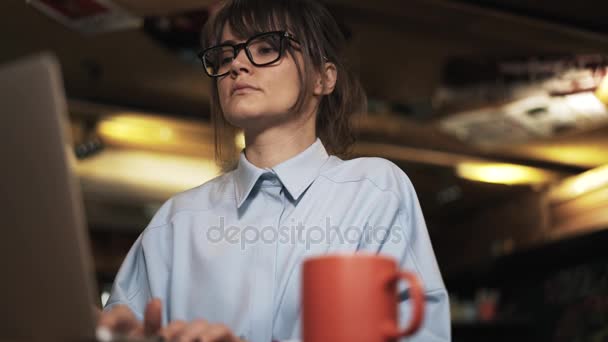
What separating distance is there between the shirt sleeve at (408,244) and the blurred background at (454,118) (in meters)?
1.18

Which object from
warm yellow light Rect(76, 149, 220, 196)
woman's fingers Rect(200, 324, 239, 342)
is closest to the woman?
woman's fingers Rect(200, 324, 239, 342)

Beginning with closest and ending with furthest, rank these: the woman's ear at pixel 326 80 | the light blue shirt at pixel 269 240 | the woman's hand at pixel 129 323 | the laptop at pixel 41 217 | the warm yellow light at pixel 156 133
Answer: the laptop at pixel 41 217, the woman's hand at pixel 129 323, the light blue shirt at pixel 269 240, the woman's ear at pixel 326 80, the warm yellow light at pixel 156 133

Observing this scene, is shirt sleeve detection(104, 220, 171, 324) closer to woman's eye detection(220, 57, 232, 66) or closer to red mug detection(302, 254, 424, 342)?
woman's eye detection(220, 57, 232, 66)

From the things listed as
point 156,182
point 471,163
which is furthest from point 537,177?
point 156,182

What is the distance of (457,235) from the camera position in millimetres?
7777

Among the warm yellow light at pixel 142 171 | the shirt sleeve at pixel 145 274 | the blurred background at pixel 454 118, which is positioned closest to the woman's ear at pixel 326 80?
the shirt sleeve at pixel 145 274

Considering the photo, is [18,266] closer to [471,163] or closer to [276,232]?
[276,232]

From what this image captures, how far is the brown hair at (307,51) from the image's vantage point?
155cm

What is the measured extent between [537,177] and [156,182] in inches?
117

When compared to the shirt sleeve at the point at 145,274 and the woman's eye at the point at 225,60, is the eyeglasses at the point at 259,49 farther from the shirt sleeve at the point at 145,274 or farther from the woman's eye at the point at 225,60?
the shirt sleeve at the point at 145,274

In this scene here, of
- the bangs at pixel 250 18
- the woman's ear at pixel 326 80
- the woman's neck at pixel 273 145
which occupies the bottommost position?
the woman's neck at pixel 273 145

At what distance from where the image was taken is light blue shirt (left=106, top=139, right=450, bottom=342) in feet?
4.16

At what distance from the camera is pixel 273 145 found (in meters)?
1.51

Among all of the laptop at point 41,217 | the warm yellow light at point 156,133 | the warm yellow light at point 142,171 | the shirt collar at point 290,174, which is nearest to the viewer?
the laptop at point 41,217
